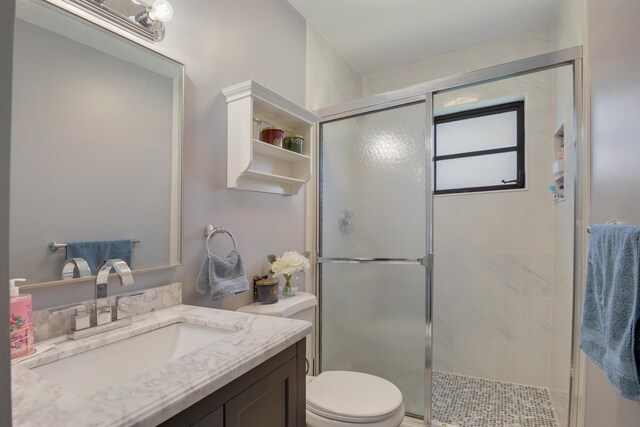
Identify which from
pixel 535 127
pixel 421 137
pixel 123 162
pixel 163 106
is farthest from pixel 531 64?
pixel 123 162

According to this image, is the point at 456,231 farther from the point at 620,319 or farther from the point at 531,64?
the point at 620,319

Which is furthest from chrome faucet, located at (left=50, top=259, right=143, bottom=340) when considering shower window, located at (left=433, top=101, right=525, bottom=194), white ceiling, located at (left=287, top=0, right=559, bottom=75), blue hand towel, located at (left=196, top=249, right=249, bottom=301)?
shower window, located at (left=433, top=101, right=525, bottom=194)

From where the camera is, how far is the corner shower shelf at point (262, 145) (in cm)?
143

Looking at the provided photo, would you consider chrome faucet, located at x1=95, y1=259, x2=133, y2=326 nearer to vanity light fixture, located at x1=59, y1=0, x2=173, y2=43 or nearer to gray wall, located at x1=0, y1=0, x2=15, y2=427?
gray wall, located at x1=0, y1=0, x2=15, y2=427

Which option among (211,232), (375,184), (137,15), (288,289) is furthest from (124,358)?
(375,184)

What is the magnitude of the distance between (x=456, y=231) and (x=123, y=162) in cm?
233

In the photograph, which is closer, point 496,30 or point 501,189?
point 496,30

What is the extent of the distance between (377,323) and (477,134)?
5.81 ft

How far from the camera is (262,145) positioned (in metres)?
1.53

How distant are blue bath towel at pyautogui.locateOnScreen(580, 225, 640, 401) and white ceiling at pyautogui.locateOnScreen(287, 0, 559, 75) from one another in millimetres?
1738

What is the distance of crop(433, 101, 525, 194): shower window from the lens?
246cm

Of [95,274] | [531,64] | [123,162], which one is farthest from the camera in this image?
[531,64]

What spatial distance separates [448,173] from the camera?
107 inches

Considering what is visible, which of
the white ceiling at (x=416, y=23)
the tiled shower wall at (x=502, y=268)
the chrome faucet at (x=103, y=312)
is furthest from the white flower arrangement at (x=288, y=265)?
the white ceiling at (x=416, y=23)
